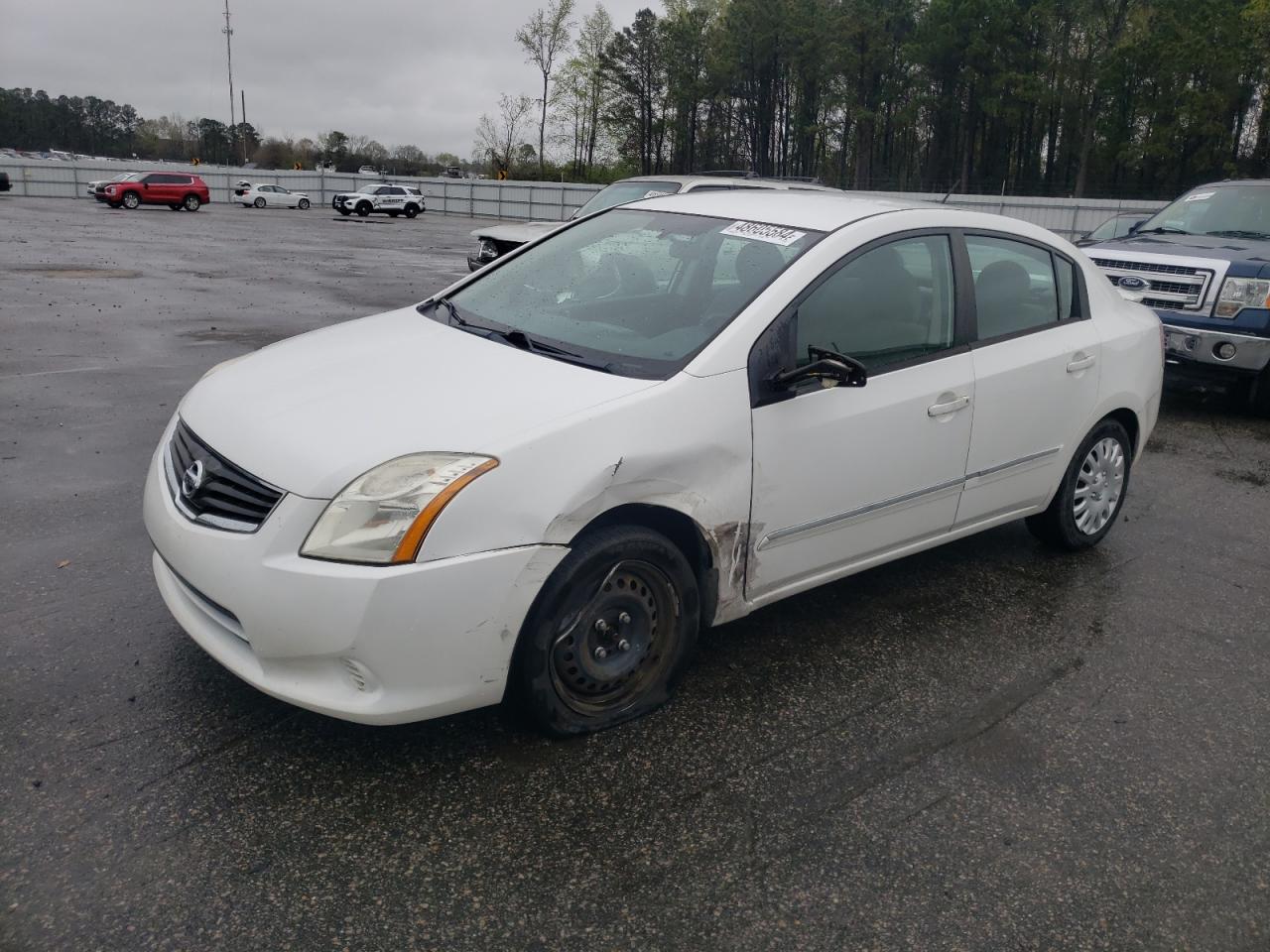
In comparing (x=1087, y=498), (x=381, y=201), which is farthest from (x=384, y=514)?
(x=381, y=201)

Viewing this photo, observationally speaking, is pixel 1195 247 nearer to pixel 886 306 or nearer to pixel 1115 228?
pixel 1115 228

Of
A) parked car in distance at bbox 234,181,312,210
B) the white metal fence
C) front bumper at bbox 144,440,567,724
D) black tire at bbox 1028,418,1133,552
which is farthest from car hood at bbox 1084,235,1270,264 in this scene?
parked car in distance at bbox 234,181,312,210

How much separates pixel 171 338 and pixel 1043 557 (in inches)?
329

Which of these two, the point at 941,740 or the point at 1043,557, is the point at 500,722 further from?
the point at 1043,557

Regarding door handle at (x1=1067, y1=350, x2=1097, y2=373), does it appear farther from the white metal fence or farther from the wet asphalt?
the white metal fence

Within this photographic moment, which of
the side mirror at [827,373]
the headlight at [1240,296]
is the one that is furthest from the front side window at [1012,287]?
the headlight at [1240,296]

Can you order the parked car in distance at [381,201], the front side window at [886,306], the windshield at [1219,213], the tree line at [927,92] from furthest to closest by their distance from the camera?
the tree line at [927,92] → the parked car in distance at [381,201] → the windshield at [1219,213] → the front side window at [886,306]

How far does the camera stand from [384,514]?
278 centimetres

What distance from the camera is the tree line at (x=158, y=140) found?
96.8 m

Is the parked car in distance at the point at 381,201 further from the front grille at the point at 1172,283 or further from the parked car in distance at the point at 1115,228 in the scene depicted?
the front grille at the point at 1172,283

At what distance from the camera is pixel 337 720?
10.7ft

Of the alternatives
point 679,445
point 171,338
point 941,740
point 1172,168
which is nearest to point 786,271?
point 679,445

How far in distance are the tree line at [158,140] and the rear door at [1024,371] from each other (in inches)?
3562

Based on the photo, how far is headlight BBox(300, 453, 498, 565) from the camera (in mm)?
2754
